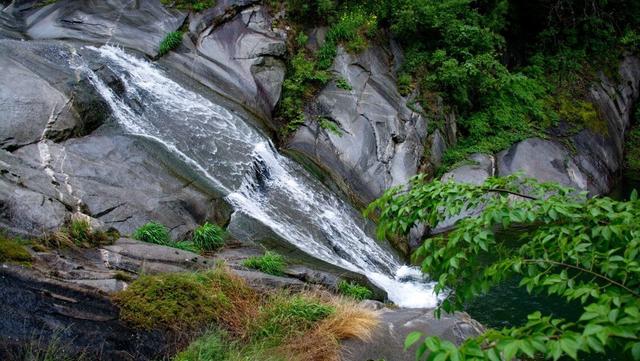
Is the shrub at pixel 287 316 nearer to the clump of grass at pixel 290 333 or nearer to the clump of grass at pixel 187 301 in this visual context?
the clump of grass at pixel 290 333

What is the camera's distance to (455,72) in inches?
604

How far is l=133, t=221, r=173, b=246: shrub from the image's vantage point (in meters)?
7.73

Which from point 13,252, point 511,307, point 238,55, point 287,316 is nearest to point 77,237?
point 13,252

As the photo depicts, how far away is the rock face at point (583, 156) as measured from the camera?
15375mm

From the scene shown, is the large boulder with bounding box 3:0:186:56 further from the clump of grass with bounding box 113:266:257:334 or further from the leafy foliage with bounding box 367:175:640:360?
the leafy foliage with bounding box 367:175:640:360

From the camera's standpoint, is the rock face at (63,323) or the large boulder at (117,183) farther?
the large boulder at (117,183)

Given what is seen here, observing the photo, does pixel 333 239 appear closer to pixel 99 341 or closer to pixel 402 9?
pixel 99 341

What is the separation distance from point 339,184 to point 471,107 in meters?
6.27

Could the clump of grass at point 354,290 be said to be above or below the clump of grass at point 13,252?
below

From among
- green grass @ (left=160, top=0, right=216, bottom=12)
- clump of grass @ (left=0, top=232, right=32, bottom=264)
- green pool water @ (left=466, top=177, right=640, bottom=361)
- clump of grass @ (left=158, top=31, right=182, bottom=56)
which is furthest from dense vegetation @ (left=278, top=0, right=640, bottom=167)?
clump of grass @ (left=0, top=232, right=32, bottom=264)

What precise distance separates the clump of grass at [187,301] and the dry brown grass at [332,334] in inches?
24.4

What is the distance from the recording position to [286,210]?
10758mm

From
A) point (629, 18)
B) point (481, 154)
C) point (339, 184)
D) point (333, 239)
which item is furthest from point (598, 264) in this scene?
point (629, 18)

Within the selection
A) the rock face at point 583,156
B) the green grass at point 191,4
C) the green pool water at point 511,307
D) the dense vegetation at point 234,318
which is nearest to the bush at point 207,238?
the dense vegetation at point 234,318
